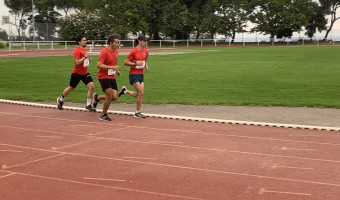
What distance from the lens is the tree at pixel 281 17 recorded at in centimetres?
6869

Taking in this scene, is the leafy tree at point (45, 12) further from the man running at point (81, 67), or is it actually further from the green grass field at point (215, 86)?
the man running at point (81, 67)

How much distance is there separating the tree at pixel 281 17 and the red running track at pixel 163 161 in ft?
204

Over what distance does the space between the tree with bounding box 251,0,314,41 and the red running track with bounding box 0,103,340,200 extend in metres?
62.1

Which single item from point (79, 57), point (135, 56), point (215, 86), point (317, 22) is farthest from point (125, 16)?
point (135, 56)

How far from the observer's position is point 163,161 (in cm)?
684

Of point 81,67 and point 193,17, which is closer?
point 81,67

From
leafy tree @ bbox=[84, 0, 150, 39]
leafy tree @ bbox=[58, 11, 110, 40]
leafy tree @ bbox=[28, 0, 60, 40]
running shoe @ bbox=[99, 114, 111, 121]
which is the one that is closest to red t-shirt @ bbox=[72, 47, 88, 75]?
running shoe @ bbox=[99, 114, 111, 121]

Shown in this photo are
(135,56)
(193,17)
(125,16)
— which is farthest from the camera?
(193,17)

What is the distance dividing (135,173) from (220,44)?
204 feet

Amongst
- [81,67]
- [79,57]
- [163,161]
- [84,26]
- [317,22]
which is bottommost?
[163,161]

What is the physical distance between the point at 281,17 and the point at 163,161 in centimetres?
6648

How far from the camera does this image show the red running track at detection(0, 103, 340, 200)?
550 centimetres

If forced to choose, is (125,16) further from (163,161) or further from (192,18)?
(163,161)

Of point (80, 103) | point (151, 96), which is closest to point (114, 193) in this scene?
point (80, 103)
